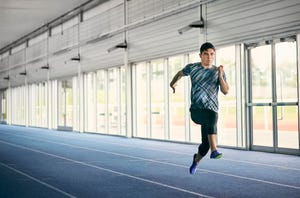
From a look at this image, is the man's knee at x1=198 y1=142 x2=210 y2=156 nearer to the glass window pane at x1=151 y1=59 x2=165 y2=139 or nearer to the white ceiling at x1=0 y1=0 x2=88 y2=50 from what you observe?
the glass window pane at x1=151 y1=59 x2=165 y2=139

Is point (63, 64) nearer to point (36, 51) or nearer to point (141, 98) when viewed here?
point (36, 51)

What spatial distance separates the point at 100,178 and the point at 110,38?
1379cm

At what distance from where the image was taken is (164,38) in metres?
17.3

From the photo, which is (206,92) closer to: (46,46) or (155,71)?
(155,71)

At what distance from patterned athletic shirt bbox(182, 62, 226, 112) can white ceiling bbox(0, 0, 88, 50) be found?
660 inches

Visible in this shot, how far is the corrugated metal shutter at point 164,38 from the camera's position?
51.3ft

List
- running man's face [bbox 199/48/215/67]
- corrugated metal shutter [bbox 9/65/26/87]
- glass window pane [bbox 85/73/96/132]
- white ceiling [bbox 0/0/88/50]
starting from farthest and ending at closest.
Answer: corrugated metal shutter [bbox 9/65/26/87] → glass window pane [bbox 85/73/96/132] → white ceiling [bbox 0/0/88/50] → running man's face [bbox 199/48/215/67]

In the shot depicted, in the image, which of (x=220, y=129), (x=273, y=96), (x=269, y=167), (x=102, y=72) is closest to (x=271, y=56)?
(x=273, y=96)

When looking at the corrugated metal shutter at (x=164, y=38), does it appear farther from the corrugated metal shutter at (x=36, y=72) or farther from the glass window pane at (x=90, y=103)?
the corrugated metal shutter at (x=36, y=72)

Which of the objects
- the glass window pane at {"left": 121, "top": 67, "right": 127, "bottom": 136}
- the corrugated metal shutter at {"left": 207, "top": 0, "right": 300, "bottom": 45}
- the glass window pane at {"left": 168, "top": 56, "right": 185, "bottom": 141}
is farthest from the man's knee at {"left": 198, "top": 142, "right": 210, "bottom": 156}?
the glass window pane at {"left": 121, "top": 67, "right": 127, "bottom": 136}

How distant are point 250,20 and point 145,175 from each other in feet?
21.4

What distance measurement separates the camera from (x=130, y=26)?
19.5 meters

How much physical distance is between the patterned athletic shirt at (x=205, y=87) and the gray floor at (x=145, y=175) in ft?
4.08

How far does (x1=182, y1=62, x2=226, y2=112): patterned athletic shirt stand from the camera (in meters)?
6.54
